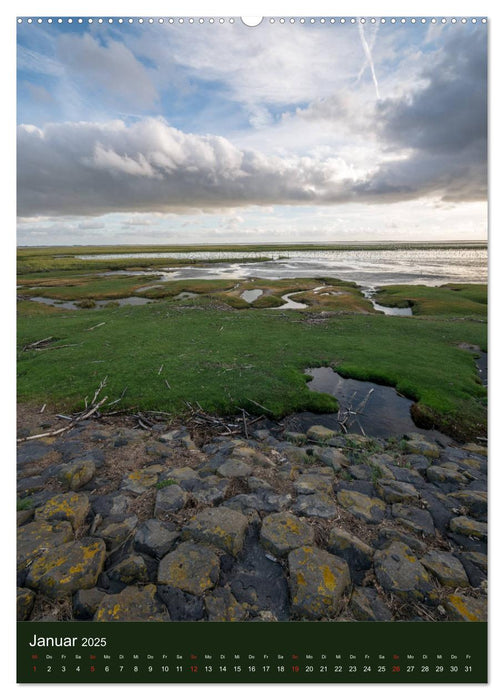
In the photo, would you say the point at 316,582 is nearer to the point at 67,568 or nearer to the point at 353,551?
the point at 353,551

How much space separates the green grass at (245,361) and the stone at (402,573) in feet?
22.3

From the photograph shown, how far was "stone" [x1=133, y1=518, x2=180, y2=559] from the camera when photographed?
4449mm

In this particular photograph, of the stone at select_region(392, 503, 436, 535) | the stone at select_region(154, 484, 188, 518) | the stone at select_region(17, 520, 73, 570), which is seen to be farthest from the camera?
the stone at select_region(154, 484, 188, 518)

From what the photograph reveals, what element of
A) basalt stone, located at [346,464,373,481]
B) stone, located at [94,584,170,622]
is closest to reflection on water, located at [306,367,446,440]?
basalt stone, located at [346,464,373,481]

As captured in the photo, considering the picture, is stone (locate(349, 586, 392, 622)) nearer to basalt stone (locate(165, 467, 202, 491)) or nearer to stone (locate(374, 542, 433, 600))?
stone (locate(374, 542, 433, 600))

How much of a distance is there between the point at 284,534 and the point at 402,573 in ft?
5.57

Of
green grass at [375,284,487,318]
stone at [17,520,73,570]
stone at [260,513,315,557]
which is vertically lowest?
stone at [260,513,315,557]

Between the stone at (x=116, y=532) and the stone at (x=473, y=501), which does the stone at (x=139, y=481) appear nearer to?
the stone at (x=116, y=532)

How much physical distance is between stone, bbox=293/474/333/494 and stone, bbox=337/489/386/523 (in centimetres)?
29

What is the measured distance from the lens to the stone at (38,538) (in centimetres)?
416

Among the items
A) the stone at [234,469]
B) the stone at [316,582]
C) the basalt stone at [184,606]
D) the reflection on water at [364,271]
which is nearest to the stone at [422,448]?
the stone at [234,469]

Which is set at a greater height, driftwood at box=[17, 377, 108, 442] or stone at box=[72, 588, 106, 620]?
driftwood at box=[17, 377, 108, 442]

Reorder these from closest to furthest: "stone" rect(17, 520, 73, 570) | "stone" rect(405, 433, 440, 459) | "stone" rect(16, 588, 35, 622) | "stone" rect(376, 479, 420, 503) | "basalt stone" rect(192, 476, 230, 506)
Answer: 1. "stone" rect(16, 588, 35, 622)
2. "stone" rect(17, 520, 73, 570)
3. "basalt stone" rect(192, 476, 230, 506)
4. "stone" rect(376, 479, 420, 503)
5. "stone" rect(405, 433, 440, 459)
